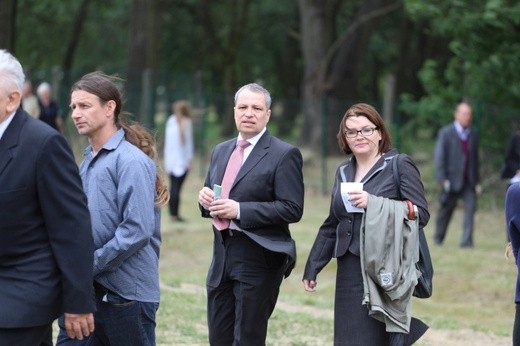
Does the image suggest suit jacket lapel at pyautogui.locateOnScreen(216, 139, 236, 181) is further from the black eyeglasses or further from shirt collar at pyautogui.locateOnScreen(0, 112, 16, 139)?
shirt collar at pyautogui.locateOnScreen(0, 112, 16, 139)

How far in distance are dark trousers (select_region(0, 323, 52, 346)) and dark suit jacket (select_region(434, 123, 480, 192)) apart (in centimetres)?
1219

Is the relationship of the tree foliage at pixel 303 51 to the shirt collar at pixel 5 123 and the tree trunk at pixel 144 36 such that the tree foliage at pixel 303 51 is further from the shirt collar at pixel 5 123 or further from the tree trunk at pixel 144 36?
the shirt collar at pixel 5 123

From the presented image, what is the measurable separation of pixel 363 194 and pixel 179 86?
24.0 meters

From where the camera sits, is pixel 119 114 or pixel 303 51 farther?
pixel 303 51

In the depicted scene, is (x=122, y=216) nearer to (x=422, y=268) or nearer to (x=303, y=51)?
(x=422, y=268)

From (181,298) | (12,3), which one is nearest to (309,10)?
(12,3)

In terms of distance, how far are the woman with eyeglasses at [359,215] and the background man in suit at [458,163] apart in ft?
32.3

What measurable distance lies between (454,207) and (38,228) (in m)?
12.7

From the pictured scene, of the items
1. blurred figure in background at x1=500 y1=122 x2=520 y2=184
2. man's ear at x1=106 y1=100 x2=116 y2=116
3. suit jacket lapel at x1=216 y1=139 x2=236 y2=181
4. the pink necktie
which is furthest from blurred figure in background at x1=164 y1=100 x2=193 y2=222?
man's ear at x1=106 y1=100 x2=116 y2=116

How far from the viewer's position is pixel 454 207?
56.2 feet

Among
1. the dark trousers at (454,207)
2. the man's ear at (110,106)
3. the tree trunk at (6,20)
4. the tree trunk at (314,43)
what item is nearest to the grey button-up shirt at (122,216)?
the man's ear at (110,106)

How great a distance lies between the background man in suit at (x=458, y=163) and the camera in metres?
16.8

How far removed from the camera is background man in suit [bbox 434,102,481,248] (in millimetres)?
16812

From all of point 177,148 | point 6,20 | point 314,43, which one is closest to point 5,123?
point 177,148
